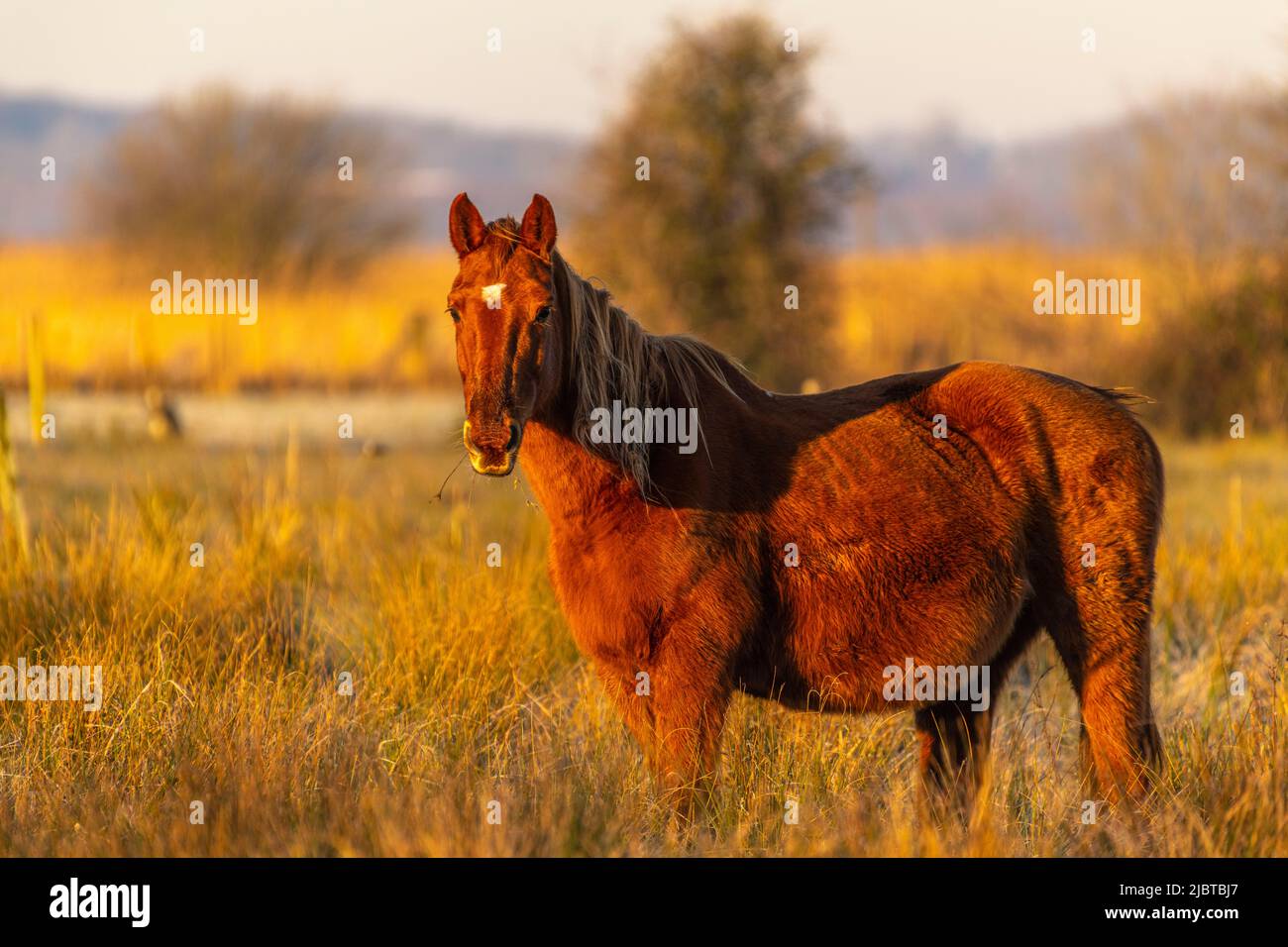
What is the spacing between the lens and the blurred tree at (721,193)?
16.4 metres

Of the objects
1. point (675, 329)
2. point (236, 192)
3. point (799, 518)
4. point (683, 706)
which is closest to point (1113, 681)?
point (799, 518)

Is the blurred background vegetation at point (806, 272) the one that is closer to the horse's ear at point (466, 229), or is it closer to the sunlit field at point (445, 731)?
the sunlit field at point (445, 731)

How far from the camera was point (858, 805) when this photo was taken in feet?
14.5

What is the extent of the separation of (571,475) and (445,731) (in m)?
1.58

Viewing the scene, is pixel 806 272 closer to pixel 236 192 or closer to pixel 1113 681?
pixel 1113 681

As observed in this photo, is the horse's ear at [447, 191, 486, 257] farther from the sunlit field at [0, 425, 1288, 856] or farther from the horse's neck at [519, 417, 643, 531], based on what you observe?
the sunlit field at [0, 425, 1288, 856]

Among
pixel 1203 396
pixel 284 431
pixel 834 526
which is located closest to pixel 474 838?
pixel 834 526

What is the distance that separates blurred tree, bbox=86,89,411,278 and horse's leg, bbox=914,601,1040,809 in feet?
107

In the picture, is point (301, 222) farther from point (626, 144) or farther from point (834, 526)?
point (834, 526)

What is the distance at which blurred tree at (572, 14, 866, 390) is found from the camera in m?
16.4

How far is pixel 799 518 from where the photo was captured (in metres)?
4.59

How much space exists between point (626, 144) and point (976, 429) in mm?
12646
